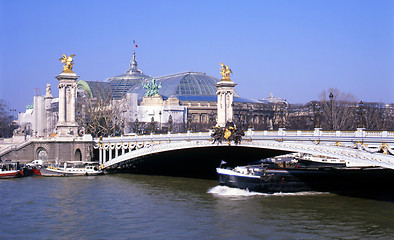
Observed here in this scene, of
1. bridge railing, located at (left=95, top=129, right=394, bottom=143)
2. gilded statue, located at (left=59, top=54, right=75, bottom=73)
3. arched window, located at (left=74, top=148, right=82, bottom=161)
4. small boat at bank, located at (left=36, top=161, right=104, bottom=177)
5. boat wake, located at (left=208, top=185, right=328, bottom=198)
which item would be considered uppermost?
gilded statue, located at (left=59, top=54, right=75, bottom=73)

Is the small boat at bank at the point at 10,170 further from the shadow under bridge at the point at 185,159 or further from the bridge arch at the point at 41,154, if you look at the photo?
the shadow under bridge at the point at 185,159

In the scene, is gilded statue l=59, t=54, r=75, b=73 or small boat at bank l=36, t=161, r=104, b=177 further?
gilded statue l=59, t=54, r=75, b=73

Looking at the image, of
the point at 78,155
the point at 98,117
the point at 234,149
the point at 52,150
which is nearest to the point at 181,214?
the point at 234,149

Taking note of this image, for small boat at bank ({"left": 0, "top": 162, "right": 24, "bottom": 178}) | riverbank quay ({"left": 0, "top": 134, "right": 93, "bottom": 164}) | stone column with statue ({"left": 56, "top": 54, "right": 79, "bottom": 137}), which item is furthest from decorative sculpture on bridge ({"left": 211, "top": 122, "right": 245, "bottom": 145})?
stone column with statue ({"left": 56, "top": 54, "right": 79, "bottom": 137})

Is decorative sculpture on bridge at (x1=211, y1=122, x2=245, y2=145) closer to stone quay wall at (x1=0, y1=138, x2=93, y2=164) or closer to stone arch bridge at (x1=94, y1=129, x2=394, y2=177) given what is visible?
stone arch bridge at (x1=94, y1=129, x2=394, y2=177)

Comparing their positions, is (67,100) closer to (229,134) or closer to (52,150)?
(52,150)

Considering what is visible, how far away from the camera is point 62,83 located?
71.5 m

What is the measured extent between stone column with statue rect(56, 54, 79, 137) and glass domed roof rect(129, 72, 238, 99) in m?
72.1

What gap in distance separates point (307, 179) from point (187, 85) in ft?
356

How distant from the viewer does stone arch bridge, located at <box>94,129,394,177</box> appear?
33188mm

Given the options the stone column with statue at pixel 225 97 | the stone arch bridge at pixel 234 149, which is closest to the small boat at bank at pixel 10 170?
the stone arch bridge at pixel 234 149

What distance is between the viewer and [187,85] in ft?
505

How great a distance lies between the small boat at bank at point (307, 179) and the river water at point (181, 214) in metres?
1.04

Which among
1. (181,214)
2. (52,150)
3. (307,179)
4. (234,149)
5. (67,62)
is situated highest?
(67,62)
